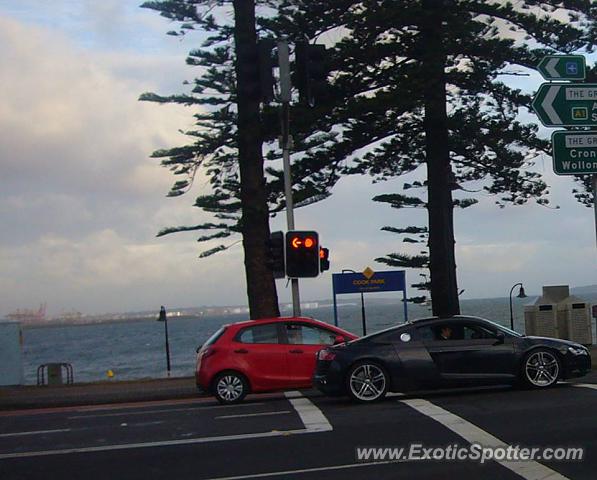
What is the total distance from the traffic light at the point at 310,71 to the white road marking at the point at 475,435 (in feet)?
17.9

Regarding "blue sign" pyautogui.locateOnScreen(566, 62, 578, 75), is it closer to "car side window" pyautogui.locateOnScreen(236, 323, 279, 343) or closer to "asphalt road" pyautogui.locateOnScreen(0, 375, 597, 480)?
"asphalt road" pyautogui.locateOnScreen(0, 375, 597, 480)

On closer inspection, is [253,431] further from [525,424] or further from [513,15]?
[513,15]

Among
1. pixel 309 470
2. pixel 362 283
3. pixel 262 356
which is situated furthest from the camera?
pixel 362 283

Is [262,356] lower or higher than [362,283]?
lower

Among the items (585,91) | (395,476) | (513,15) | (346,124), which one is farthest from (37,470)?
(513,15)

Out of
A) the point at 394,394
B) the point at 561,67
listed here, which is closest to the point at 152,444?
the point at 394,394

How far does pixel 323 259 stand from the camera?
17281 millimetres

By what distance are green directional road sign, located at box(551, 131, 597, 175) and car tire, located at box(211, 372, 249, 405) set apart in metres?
6.12

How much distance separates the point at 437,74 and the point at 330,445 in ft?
47.5

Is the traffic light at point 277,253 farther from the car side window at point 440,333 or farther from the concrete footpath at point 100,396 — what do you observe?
the car side window at point 440,333

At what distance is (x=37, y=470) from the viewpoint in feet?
31.6

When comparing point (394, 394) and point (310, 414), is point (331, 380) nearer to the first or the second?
point (310, 414)

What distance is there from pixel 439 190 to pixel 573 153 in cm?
1033

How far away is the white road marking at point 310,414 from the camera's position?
11117mm
